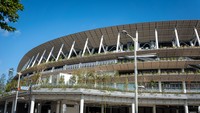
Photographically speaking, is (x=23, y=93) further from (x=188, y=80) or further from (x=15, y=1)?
(x=188, y=80)

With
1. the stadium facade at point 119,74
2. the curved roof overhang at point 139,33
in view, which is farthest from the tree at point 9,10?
the curved roof overhang at point 139,33

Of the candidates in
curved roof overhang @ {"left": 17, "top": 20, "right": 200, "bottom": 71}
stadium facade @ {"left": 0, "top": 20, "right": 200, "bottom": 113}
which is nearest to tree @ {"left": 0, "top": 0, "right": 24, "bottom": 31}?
stadium facade @ {"left": 0, "top": 20, "right": 200, "bottom": 113}

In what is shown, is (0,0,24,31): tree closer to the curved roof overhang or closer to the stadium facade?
the stadium facade

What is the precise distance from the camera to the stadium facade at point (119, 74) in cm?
3384

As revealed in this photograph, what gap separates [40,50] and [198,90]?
51.2m

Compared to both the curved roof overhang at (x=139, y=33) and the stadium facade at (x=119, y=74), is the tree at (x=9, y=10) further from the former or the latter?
the curved roof overhang at (x=139, y=33)

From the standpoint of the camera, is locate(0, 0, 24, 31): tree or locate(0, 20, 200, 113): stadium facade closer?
locate(0, 0, 24, 31): tree

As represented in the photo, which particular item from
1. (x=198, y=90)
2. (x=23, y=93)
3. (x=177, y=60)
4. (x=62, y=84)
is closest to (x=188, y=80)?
(x=177, y=60)

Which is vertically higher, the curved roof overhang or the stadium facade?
the curved roof overhang

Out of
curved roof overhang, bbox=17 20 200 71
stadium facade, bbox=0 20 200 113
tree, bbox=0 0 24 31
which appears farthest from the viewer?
curved roof overhang, bbox=17 20 200 71

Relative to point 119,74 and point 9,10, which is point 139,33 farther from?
point 9,10

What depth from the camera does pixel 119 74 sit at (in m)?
53.0

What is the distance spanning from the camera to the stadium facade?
3384cm

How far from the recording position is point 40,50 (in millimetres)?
71688
